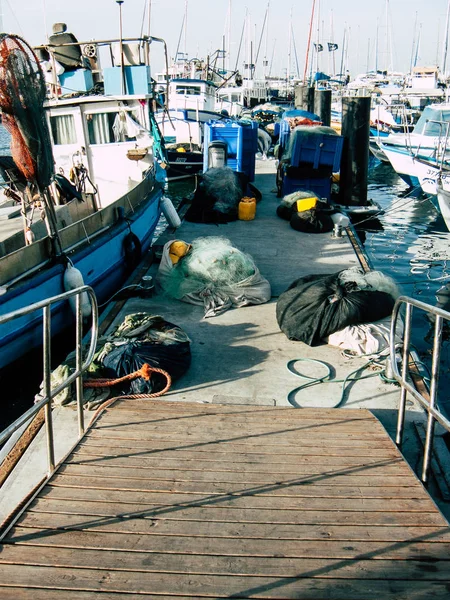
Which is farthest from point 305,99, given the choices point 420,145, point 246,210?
point 246,210

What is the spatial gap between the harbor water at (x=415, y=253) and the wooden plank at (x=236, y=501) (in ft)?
11.3

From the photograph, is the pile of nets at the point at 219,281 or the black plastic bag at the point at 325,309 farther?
the pile of nets at the point at 219,281

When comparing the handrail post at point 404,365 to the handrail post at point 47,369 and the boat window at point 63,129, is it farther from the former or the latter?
the boat window at point 63,129

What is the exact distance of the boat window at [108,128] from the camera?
433 inches

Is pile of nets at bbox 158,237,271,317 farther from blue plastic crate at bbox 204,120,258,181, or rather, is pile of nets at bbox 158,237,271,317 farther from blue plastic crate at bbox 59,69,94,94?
blue plastic crate at bbox 204,120,258,181

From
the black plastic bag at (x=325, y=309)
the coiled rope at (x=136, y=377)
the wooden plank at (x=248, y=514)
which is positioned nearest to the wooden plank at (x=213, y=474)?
the wooden plank at (x=248, y=514)

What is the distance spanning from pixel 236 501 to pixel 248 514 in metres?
0.13

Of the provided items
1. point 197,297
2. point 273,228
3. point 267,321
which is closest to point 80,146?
point 273,228

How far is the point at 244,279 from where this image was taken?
7.12m

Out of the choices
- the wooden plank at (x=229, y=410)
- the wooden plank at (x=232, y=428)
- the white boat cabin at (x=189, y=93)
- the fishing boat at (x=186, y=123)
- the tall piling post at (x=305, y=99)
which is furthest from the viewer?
the white boat cabin at (x=189, y=93)

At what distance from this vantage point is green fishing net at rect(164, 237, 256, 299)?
7008 mm

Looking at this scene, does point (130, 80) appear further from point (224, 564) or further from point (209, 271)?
point (224, 564)

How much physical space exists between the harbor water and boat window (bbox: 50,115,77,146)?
5.26 meters

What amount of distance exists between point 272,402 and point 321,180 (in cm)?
981
